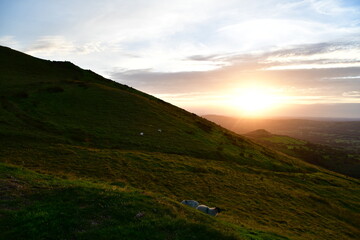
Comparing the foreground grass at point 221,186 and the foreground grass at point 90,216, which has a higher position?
the foreground grass at point 90,216

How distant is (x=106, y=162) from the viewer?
1380 inches

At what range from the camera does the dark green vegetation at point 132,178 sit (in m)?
15.3

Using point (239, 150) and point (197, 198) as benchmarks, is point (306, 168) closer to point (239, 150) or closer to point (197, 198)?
point (239, 150)

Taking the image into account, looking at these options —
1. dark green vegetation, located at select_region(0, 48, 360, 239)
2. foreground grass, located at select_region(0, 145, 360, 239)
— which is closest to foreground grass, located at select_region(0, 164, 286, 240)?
dark green vegetation, located at select_region(0, 48, 360, 239)

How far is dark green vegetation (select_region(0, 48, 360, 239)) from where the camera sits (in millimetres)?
15344

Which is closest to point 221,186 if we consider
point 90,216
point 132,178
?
point 132,178

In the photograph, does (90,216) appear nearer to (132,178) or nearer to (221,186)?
(132,178)

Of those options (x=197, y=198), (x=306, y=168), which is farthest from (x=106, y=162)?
(x=306, y=168)

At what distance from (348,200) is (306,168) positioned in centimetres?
2025

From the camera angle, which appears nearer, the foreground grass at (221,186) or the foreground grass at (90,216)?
the foreground grass at (90,216)

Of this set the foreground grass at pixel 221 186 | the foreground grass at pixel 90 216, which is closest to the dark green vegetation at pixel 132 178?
the foreground grass at pixel 90 216

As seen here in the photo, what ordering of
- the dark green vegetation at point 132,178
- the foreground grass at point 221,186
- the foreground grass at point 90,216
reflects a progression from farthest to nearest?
the foreground grass at point 221,186
the dark green vegetation at point 132,178
the foreground grass at point 90,216

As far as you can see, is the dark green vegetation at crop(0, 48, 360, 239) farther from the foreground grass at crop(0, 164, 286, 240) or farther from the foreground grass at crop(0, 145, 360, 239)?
the foreground grass at crop(0, 145, 360, 239)

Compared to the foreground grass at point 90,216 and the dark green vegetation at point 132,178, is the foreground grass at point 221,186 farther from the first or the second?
the foreground grass at point 90,216
